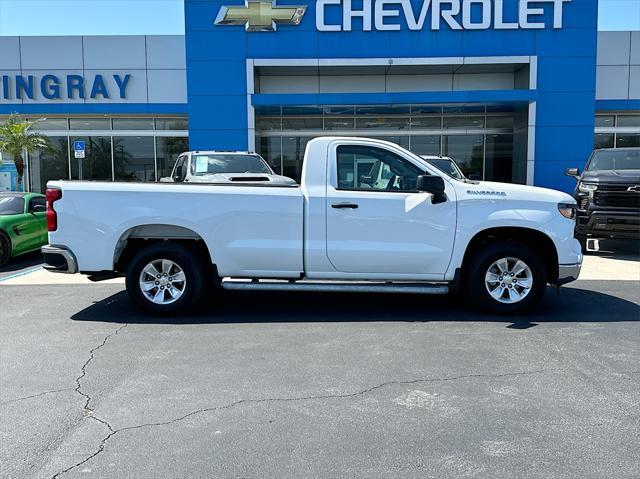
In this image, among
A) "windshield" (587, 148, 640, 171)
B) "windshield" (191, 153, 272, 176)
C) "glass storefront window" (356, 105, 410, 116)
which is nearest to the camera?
"windshield" (191, 153, 272, 176)

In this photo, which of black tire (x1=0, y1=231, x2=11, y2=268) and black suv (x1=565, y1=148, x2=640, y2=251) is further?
black suv (x1=565, y1=148, x2=640, y2=251)

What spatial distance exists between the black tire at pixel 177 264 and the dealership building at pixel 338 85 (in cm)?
1306

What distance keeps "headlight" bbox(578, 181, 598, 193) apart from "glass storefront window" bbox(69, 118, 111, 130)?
18052 millimetres

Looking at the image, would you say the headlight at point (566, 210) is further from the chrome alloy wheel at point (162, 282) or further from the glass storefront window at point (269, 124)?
the glass storefront window at point (269, 124)

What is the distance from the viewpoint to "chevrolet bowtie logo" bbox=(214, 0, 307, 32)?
61.3 feet

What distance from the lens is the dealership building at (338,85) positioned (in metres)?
18.7

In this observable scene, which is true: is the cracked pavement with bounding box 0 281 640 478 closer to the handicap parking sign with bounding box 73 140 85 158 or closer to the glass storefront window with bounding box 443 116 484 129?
the handicap parking sign with bounding box 73 140 85 158

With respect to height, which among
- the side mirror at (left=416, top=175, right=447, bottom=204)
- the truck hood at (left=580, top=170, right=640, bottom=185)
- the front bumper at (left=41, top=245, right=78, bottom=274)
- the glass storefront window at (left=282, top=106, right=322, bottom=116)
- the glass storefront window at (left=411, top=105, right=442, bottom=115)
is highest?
the glass storefront window at (left=411, top=105, right=442, bottom=115)

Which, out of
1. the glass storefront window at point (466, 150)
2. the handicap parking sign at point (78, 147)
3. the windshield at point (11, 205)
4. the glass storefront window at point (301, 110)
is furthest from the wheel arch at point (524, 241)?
the glass storefront window at point (466, 150)

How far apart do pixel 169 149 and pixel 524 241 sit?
1829 centimetres

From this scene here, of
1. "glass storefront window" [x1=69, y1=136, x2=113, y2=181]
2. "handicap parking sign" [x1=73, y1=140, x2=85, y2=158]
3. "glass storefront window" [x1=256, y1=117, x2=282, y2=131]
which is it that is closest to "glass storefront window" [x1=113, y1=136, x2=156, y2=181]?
"glass storefront window" [x1=69, y1=136, x2=113, y2=181]

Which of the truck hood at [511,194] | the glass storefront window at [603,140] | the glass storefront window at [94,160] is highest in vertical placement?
the glass storefront window at [603,140]

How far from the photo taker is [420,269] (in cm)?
634

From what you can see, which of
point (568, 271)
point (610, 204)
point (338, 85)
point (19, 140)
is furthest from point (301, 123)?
point (568, 271)
